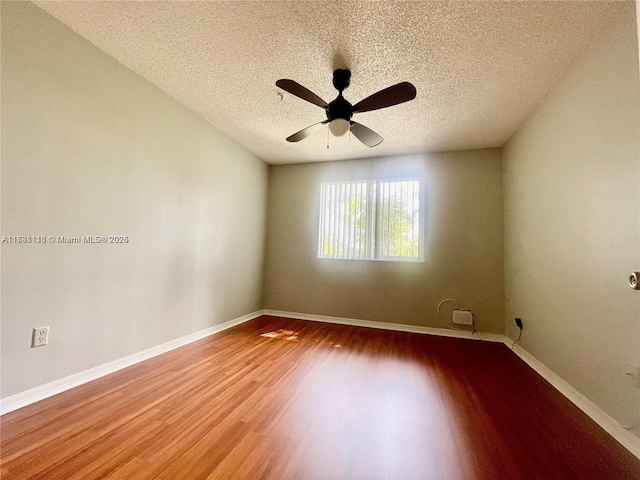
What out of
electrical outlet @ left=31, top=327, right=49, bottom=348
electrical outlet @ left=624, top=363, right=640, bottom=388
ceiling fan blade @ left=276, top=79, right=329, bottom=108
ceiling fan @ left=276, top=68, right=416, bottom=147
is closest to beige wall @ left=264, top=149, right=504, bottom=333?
ceiling fan @ left=276, top=68, right=416, bottom=147

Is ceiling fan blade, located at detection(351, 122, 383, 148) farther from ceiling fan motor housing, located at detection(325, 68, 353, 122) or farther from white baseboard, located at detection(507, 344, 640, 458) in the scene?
white baseboard, located at detection(507, 344, 640, 458)

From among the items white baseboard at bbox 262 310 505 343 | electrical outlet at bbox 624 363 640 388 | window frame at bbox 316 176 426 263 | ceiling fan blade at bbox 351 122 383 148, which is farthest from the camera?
window frame at bbox 316 176 426 263

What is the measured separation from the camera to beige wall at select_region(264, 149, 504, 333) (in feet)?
10.0

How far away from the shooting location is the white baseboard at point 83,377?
1424mm

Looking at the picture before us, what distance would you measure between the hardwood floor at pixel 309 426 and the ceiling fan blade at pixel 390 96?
210 cm

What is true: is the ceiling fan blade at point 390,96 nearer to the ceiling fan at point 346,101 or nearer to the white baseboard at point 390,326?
the ceiling fan at point 346,101

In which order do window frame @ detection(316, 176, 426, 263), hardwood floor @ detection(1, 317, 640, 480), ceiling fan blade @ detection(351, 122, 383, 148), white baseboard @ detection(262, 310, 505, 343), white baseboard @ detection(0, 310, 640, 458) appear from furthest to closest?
window frame @ detection(316, 176, 426, 263)
white baseboard @ detection(262, 310, 505, 343)
ceiling fan blade @ detection(351, 122, 383, 148)
white baseboard @ detection(0, 310, 640, 458)
hardwood floor @ detection(1, 317, 640, 480)

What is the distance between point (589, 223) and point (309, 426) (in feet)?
7.34

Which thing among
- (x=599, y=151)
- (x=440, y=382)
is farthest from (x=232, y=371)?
(x=599, y=151)

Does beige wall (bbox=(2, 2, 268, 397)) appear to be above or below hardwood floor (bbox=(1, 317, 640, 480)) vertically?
above

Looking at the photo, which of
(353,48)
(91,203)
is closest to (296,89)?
(353,48)

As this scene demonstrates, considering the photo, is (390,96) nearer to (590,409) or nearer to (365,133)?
(365,133)

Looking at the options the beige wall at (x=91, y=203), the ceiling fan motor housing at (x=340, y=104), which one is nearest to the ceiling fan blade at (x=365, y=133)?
the ceiling fan motor housing at (x=340, y=104)

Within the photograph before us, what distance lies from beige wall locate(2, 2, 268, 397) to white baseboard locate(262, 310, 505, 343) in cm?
139
